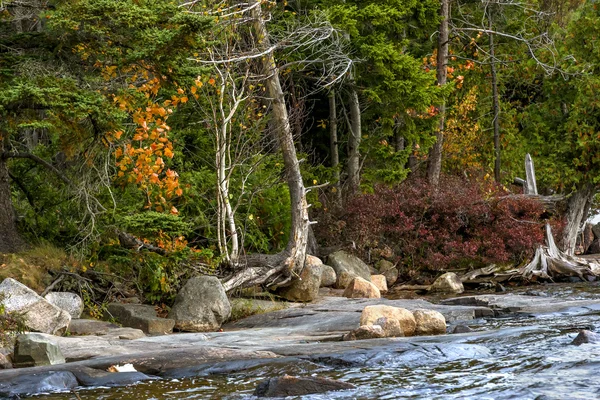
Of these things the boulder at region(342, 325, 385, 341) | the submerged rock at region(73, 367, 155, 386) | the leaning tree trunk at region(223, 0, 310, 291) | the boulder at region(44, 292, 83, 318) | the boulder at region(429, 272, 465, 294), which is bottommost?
the boulder at region(429, 272, 465, 294)

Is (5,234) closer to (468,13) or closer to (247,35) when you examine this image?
(247,35)

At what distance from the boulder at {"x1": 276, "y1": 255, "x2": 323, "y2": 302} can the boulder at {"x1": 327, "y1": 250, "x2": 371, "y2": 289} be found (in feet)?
7.01

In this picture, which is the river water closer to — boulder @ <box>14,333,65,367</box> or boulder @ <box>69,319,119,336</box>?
boulder @ <box>14,333,65,367</box>

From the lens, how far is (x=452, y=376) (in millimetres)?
8406

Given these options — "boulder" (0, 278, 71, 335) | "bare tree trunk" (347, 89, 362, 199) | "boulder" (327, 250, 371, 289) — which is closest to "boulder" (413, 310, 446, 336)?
"boulder" (0, 278, 71, 335)

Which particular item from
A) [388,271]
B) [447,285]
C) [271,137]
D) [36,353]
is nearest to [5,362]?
[36,353]

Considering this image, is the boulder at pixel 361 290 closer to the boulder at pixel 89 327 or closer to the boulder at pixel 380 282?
the boulder at pixel 380 282

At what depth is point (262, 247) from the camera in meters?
16.6

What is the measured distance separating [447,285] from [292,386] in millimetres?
11660

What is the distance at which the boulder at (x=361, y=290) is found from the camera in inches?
631

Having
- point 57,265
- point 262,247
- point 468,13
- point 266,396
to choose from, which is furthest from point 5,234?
point 468,13

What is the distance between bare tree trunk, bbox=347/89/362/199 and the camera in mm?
21375

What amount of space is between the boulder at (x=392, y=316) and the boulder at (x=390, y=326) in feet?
0.31

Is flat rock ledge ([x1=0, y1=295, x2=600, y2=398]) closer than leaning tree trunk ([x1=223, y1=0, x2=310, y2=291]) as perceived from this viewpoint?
Yes
